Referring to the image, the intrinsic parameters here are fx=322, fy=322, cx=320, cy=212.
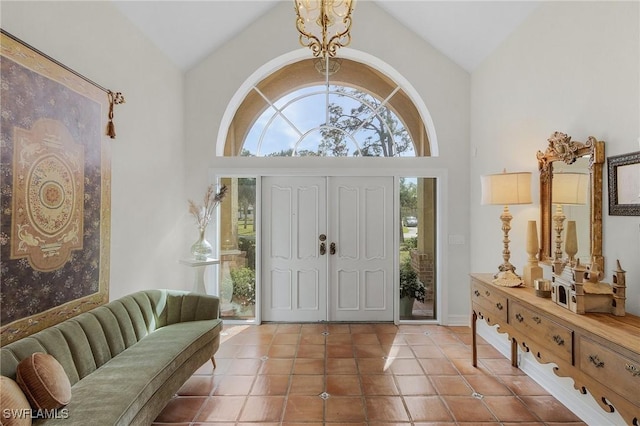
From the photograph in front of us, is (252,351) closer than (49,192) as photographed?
No

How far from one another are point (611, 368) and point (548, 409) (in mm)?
1096

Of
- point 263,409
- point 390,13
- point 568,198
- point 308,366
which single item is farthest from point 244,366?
point 390,13

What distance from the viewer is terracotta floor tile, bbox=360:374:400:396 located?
8.55 feet

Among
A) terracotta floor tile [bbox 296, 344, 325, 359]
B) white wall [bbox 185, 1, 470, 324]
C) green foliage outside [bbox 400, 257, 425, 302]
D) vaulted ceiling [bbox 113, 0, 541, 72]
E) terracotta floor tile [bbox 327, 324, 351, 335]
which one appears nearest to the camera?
vaulted ceiling [bbox 113, 0, 541, 72]

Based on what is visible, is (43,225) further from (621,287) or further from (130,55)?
(621,287)

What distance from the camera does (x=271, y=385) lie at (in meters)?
2.72

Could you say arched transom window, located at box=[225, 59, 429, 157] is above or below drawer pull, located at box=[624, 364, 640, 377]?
above

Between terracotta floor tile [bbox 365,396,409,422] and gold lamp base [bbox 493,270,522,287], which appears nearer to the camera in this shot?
terracotta floor tile [bbox 365,396,409,422]

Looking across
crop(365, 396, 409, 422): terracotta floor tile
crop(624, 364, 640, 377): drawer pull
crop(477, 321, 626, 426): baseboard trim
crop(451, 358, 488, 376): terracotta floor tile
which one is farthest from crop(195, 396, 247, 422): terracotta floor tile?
crop(477, 321, 626, 426): baseboard trim

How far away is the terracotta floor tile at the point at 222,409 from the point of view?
230cm

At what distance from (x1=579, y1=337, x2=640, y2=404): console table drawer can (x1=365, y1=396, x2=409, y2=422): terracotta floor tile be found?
1.19 meters

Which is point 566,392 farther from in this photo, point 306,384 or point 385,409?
point 306,384

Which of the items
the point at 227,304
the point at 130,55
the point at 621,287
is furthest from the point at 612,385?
the point at 130,55

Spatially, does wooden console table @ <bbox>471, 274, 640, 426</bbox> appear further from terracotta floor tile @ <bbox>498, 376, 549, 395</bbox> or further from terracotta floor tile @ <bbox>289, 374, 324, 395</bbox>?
terracotta floor tile @ <bbox>289, 374, 324, 395</bbox>
